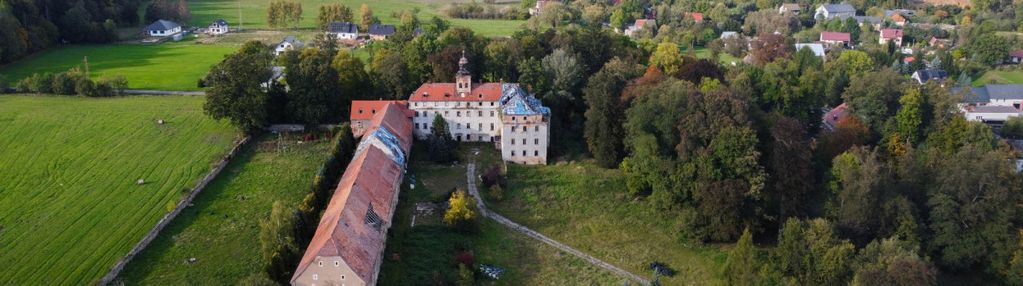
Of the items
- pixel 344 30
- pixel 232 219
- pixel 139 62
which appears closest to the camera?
pixel 232 219

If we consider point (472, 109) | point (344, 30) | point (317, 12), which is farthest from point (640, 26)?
point (472, 109)

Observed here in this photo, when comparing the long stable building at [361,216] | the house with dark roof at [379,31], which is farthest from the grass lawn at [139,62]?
the long stable building at [361,216]

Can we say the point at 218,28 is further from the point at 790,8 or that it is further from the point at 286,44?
the point at 790,8

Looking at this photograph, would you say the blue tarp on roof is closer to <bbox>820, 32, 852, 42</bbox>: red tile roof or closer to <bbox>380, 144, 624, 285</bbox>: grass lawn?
<bbox>380, 144, 624, 285</bbox>: grass lawn

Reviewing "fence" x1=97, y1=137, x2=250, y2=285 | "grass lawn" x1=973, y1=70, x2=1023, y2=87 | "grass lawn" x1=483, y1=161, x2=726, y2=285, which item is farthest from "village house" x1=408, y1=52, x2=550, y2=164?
"grass lawn" x1=973, y1=70, x2=1023, y2=87

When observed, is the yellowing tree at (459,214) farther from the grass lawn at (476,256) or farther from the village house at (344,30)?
the village house at (344,30)

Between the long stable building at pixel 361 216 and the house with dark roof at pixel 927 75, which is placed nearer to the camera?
the long stable building at pixel 361 216
